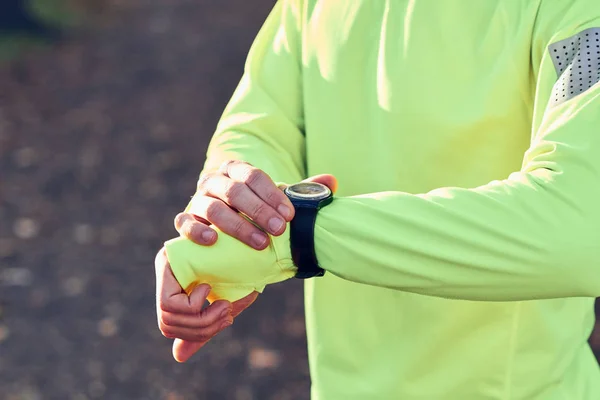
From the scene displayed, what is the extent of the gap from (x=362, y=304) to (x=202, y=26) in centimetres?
969

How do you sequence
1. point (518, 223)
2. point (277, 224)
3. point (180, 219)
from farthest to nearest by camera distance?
point (180, 219), point (277, 224), point (518, 223)

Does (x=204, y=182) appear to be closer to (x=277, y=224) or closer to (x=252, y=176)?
(x=252, y=176)

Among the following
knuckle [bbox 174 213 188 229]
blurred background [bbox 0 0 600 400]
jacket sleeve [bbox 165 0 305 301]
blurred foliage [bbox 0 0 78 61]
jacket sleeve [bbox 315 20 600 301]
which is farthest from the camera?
blurred foliage [bbox 0 0 78 61]

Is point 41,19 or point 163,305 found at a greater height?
point 163,305

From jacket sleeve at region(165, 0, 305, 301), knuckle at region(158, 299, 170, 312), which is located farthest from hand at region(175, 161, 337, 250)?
jacket sleeve at region(165, 0, 305, 301)

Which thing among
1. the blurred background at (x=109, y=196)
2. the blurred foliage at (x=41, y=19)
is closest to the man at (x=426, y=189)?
the blurred background at (x=109, y=196)

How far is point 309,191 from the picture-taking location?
5.49 ft

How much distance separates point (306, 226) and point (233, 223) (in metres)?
0.14

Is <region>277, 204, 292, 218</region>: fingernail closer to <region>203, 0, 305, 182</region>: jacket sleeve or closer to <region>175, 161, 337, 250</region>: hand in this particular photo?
<region>175, 161, 337, 250</region>: hand

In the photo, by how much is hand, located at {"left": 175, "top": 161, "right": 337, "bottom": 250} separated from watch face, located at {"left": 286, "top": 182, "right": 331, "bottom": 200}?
0.03 meters

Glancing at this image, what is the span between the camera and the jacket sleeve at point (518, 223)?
1482 mm

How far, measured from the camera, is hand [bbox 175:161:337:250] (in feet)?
5.37

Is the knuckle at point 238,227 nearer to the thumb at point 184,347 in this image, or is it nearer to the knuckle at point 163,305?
the knuckle at point 163,305

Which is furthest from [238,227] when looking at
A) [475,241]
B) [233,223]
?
[475,241]
